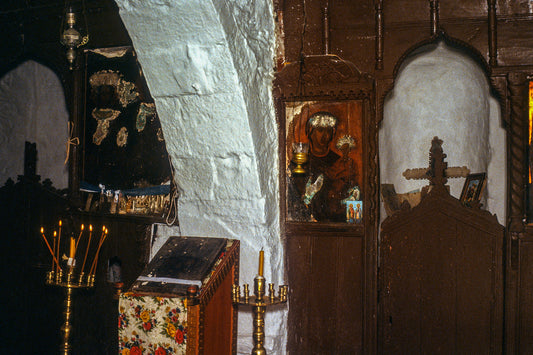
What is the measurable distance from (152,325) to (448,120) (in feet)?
9.38

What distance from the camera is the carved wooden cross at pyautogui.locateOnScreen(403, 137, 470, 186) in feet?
12.2

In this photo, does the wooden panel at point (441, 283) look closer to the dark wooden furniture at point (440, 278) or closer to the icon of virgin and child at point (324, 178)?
the dark wooden furniture at point (440, 278)

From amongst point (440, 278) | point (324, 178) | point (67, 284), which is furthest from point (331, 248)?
point (67, 284)

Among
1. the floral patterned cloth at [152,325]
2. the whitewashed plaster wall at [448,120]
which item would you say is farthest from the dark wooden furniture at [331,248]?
the floral patterned cloth at [152,325]

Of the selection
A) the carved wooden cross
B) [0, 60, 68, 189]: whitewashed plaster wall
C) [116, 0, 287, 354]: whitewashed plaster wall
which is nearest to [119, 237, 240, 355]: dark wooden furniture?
[116, 0, 287, 354]: whitewashed plaster wall

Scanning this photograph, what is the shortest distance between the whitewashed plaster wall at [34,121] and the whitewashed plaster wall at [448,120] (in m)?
3.10

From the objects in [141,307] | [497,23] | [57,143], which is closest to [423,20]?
[497,23]

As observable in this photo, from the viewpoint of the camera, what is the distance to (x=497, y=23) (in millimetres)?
3549

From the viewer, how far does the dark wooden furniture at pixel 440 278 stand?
139 inches

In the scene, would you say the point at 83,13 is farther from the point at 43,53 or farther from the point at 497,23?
the point at 497,23

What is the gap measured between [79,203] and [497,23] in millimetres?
3426

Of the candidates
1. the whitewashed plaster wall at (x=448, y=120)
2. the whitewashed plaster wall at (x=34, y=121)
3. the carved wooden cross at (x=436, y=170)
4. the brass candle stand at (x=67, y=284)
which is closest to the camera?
the brass candle stand at (x=67, y=284)

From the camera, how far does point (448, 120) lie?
4.38 metres

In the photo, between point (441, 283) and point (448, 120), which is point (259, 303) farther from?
point (448, 120)
